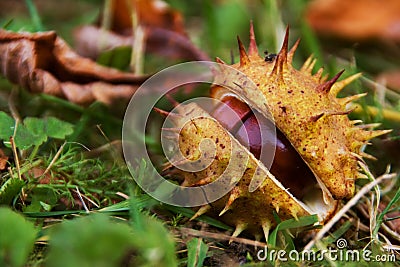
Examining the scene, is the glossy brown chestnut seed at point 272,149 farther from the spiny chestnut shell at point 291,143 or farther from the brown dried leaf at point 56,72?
the brown dried leaf at point 56,72

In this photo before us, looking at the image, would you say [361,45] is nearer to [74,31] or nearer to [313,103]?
[74,31]

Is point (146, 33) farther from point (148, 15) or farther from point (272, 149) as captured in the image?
point (272, 149)

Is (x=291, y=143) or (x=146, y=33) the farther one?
(x=146, y=33)

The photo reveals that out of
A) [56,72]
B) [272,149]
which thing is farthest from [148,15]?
[272,149]

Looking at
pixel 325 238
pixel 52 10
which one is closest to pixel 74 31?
pixel 52 10

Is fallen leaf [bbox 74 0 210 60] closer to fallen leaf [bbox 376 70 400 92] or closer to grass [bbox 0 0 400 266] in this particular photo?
grass [bbox 0 0 400 266]
